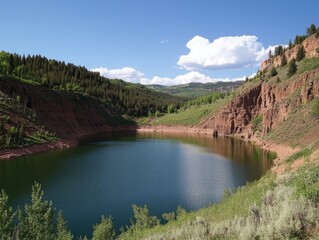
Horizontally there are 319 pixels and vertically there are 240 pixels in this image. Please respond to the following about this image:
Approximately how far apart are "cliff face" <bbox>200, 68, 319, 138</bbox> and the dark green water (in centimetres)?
1694

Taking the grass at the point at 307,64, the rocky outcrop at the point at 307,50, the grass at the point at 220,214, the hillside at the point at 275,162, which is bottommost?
the grass at the point at 220,214

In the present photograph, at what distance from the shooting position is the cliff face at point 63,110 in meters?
92.8

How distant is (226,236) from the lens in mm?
11172

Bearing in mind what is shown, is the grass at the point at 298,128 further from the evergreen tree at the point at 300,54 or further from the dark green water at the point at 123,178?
the evergreen tree at the point at 300,54

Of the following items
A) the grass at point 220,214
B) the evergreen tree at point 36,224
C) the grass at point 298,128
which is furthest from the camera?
the grass at point 298,128

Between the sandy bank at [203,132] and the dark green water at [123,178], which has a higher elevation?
the sandy bank at [203,132]

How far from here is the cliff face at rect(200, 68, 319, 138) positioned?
83.1 meters

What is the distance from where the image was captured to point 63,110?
111375 mm

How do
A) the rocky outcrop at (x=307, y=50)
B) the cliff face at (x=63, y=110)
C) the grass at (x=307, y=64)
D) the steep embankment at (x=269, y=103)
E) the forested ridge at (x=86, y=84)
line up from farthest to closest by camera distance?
the forested ridge at (x=86, y=84)
the rocky outcrop at (x=307, y=50)
the cliff face at (x=63, y=110)
the grass at (x=307, y=64)
the steep embankment at (x=269, y=103)

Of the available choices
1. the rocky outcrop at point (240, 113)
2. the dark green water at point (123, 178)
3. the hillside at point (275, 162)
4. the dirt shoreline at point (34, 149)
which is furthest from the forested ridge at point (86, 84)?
the dark green water at point (123, 178)

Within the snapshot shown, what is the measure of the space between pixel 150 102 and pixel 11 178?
5627 inches

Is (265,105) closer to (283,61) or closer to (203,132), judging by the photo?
(283,61)

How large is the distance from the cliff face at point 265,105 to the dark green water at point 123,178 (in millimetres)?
16936

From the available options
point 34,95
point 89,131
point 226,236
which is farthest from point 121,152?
point 226,236
